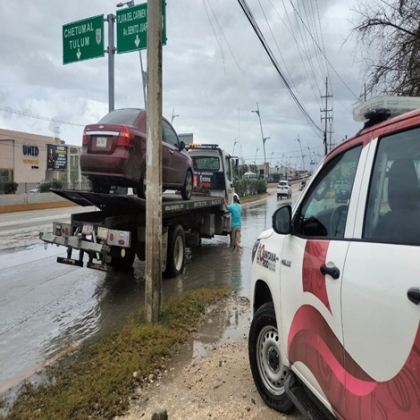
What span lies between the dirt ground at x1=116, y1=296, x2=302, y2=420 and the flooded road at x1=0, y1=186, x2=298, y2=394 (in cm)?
136

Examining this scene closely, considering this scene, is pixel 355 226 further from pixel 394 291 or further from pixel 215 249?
pixel 215 249

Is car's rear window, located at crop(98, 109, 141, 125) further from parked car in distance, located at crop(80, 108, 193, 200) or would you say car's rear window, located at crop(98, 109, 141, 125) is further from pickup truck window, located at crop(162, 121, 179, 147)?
pickup truck window, located at crop(162, 121, 179, 147)

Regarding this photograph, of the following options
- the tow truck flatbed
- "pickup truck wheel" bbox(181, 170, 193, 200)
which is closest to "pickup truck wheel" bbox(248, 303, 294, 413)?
the tow truck flatbed

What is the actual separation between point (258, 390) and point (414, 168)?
2.27 m

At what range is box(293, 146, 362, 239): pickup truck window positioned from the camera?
231 centimetres

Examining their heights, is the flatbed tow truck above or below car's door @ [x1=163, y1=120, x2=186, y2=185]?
below

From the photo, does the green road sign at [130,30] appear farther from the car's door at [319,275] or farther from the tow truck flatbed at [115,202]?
the car's door at [319,275]

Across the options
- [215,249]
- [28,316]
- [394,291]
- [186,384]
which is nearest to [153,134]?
[186,384]

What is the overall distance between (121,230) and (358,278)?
5349 mm

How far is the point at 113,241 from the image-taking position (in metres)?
6.36

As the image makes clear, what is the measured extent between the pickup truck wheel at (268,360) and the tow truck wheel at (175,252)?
15.0 feet

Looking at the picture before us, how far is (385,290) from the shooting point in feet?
5.60

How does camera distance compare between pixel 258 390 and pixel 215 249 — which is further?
pixel 215 249

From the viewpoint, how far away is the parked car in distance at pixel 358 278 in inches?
65.1
